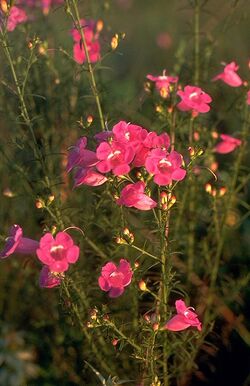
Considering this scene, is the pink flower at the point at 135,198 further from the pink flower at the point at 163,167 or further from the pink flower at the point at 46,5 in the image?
the pink flower at the point at 46,5

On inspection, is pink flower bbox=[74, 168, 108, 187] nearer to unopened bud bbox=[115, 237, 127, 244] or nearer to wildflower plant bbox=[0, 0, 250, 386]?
wildflower plant bbox=[0, 0, 250, 386]

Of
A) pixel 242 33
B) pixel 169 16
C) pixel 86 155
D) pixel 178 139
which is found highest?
pixel 86 155

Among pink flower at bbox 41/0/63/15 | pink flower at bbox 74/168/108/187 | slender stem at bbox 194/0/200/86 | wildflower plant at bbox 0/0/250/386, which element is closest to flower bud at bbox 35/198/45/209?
wildflower plant at bbox 0/0/250/386

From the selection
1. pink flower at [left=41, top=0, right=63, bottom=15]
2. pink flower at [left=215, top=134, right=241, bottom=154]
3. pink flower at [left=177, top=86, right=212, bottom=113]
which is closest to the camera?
pink flower at [left=177, top=86, right=212, bottom=113]

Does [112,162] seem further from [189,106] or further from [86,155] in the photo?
[189,106]

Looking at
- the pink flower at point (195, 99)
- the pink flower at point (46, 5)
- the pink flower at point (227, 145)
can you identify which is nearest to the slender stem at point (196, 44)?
the pink flower at point (227, 145)

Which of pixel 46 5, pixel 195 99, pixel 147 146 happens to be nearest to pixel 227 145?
pixel 195 99

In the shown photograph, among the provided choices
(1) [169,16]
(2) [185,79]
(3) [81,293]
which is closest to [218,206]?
(2) [185,79]
